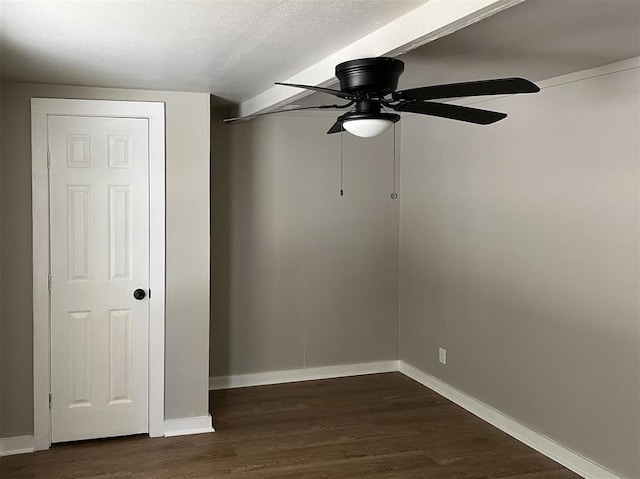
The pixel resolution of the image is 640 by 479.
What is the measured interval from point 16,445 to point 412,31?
344cm

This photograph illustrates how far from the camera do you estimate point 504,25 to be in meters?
2.64

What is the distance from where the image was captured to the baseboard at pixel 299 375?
544cm

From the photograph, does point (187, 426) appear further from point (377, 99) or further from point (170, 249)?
point (377, 99)

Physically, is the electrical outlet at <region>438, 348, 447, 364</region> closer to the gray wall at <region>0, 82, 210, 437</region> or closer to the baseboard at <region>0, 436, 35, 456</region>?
the gray wall at <region>0, 82, 210, 437</region>

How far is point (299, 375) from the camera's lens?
5.64m

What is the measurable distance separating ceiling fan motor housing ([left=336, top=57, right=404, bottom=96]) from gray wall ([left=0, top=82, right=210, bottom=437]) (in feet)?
6.02

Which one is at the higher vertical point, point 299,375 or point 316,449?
point 299,375

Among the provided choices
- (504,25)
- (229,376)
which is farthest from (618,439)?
(229,376)

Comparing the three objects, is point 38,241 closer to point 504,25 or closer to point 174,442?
point 174,442

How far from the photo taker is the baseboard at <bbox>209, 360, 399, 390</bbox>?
544 cm

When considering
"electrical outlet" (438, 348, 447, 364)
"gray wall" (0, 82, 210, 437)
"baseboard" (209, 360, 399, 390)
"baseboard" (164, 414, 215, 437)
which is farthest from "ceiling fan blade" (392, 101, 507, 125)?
"baseboard" (209, 360, 399, 390)

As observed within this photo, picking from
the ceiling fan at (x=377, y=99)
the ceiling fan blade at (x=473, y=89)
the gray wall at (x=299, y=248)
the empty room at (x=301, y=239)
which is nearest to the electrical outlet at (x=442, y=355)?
the empty room at (x=301, y=239)

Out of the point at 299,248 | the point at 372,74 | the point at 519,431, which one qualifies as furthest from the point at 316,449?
Result: the point at 372,74

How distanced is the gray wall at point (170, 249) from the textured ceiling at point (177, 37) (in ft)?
0.99
